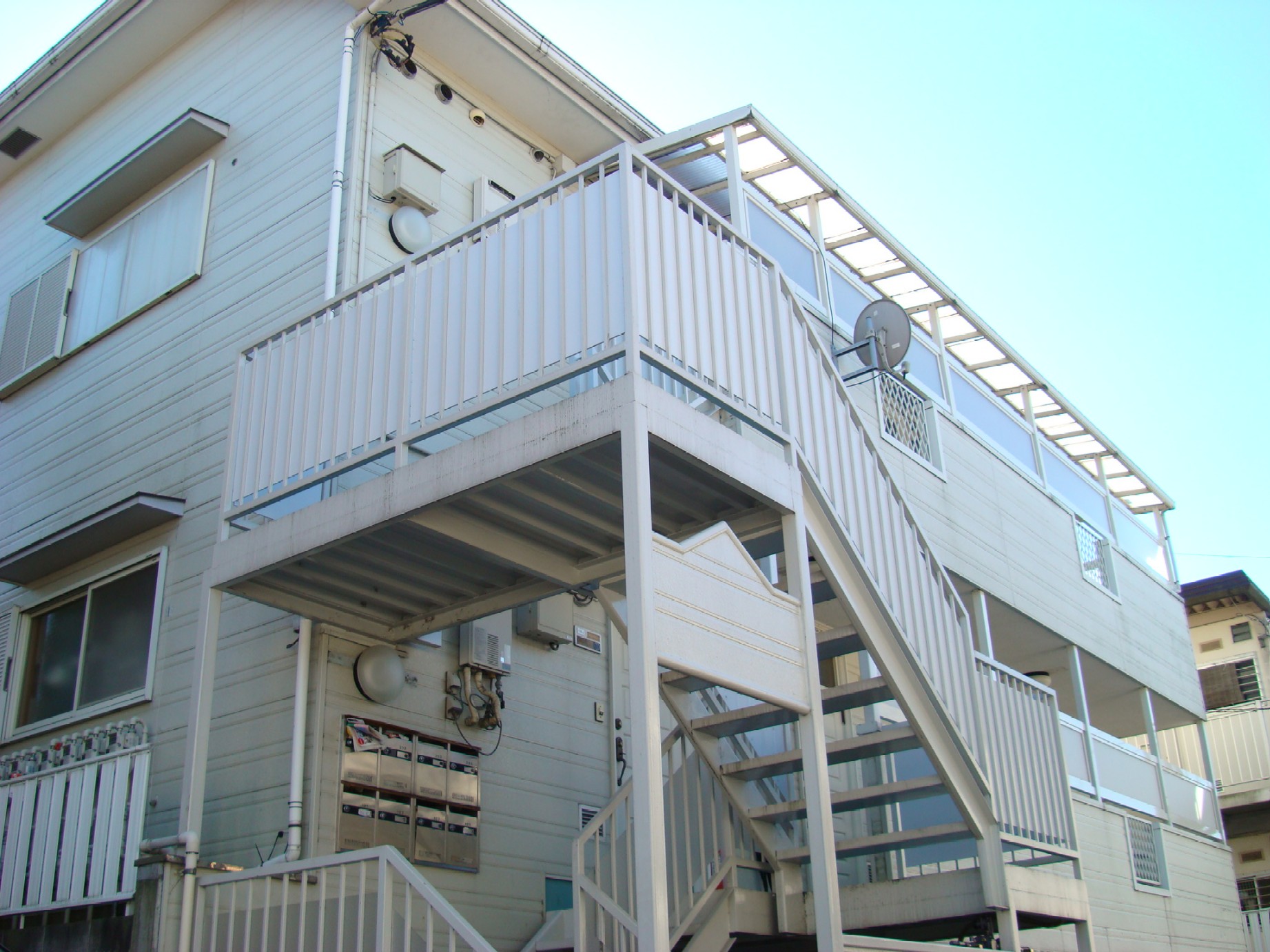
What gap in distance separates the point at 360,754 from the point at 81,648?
336cm

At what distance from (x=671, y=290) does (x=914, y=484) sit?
5.77 metres

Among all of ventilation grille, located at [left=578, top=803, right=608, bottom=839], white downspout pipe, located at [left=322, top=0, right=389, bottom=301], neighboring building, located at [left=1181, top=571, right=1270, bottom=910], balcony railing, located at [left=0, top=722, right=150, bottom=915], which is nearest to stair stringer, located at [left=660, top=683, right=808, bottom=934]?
ventilation grille, located at [left=578, top=803, right=608, bottom=839]

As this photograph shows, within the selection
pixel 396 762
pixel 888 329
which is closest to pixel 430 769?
pixel 396 762

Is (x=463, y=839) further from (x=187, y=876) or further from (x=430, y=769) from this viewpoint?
(x=187, y=876)

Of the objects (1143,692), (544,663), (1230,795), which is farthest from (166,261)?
(1230,795)

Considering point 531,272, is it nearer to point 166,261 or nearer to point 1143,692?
point 166,261

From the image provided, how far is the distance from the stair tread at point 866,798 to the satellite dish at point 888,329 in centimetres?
430

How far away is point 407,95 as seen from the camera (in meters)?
9.95

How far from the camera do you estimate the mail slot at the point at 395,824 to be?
25.0 ft

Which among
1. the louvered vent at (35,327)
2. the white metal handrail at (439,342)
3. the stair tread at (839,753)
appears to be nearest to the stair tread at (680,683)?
the stair tread at (839,753)

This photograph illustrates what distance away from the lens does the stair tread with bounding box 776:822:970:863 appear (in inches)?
281

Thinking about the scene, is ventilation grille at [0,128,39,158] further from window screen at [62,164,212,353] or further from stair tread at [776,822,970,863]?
stair tread at [776,822,970,863]

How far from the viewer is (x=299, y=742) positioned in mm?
7359

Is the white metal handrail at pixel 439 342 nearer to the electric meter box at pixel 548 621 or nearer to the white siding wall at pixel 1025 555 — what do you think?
the electric meter box at pixel 548 621
